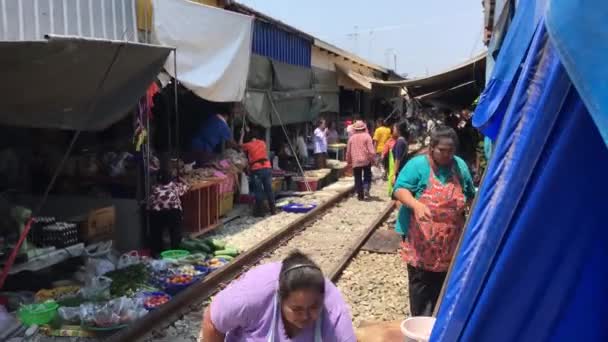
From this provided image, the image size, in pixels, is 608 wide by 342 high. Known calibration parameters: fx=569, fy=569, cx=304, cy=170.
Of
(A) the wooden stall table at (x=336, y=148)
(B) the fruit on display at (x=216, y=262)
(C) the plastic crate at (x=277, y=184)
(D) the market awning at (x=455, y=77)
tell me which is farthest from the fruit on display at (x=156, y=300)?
(A) the wooden stall table at (x=336, y=148)

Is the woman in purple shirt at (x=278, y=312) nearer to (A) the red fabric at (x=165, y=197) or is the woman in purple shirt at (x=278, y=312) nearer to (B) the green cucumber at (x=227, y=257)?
(B) the green cucumber at (x=227, y=257)

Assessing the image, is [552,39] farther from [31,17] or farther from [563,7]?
[31,17]

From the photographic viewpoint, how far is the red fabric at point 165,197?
8156 millimetres

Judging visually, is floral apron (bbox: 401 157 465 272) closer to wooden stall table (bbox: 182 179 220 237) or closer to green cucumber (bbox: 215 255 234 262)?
green cucumber (bbox: 215 255 234 262)

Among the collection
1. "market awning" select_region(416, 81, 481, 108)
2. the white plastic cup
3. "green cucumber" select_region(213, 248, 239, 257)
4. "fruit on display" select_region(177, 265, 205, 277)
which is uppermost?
"market awning" select_region(416, 81, 481, 108)

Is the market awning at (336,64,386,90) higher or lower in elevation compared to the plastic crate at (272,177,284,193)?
higher

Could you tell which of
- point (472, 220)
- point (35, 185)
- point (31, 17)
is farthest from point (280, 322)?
point (35, 185)

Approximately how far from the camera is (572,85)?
1.84m

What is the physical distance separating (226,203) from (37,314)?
5.95 m

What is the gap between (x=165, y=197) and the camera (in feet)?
26.9

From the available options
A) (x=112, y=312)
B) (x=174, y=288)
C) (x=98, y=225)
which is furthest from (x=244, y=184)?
(x=112, y=312)

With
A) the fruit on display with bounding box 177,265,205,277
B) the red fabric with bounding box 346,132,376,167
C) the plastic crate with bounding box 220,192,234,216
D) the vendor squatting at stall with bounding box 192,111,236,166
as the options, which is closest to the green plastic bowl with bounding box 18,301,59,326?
the fruit on display with bounding box 177,265,205,277

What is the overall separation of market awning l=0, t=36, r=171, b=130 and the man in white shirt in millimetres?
11434

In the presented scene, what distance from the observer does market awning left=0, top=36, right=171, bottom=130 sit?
5238mm
